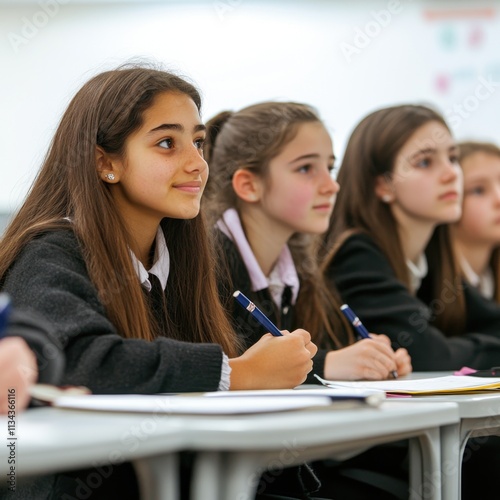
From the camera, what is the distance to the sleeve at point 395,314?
2166 millimetres

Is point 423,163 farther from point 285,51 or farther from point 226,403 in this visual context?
point 226,403

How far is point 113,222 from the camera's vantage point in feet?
4.72

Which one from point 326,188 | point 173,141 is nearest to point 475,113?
point 326,188

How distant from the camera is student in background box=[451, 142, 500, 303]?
2793mm

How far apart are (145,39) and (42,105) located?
549mm

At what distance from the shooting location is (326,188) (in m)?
2.04

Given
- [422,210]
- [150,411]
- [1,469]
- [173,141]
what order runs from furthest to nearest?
[422,210], [173,141], [150,411], [1,469]

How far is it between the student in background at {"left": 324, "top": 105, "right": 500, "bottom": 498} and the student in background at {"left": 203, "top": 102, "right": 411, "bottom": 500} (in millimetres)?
197

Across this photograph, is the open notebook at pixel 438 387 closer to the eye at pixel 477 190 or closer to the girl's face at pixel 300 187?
the girl's face at pixel 300 187

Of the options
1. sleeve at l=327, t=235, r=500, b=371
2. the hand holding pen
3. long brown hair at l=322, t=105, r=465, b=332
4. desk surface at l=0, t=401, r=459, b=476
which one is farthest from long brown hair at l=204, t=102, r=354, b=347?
desk surface at l=0, t=401, r=459, b=476

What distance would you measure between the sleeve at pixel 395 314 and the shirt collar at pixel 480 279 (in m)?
0.47

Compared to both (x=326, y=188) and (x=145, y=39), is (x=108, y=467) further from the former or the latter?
(x=145, y=39)

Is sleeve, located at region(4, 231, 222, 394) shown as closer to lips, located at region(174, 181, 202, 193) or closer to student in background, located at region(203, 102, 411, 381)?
lips, located at region(174, 181, 202, 193)

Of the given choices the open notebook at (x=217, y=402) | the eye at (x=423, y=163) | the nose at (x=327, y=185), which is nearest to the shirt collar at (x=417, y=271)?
the eye at (x=423, y=163)
